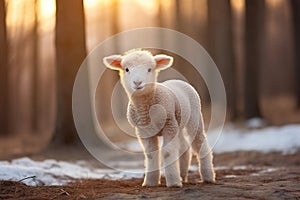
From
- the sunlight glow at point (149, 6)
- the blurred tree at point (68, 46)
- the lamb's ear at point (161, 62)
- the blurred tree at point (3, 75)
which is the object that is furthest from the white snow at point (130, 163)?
the sunlight glow at point (149, 6)

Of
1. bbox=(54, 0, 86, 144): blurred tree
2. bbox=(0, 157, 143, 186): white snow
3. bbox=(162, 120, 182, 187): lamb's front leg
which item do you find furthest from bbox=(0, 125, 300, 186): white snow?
bbox=(54, 0, 86, 144): blurred tree

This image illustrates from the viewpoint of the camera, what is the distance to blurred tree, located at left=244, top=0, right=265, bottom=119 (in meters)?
22.5

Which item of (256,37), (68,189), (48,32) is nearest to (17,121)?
(48,32)

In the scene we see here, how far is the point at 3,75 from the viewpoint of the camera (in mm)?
28500

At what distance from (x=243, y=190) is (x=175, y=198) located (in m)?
1.08

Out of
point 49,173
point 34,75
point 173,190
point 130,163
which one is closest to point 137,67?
point 173,190

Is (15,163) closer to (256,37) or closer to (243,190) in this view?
(243,190)

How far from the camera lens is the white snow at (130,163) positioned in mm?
9570

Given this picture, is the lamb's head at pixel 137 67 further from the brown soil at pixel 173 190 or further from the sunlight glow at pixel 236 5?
the sunlight glow at pixel 236 5

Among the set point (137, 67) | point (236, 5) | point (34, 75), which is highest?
point (236, 5)

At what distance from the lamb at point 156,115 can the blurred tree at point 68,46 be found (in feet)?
24.1

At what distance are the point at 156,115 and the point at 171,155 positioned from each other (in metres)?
0.59

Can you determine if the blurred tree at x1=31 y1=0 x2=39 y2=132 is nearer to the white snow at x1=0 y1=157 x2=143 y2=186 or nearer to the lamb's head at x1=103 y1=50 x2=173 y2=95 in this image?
the white snow at x1=0 y1=157 x2=143 y2=186

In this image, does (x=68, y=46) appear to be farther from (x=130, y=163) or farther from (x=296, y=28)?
(x=296, y=28)
